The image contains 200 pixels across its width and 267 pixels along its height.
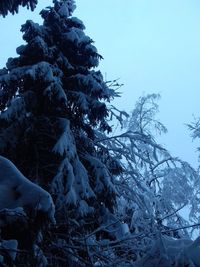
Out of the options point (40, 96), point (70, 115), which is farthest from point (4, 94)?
point (70, 115)

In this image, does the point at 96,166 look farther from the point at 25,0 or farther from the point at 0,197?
the point at 0,197

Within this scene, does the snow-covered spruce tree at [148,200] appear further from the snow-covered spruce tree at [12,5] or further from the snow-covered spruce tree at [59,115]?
the snow-covered spruce tree at [12,5]

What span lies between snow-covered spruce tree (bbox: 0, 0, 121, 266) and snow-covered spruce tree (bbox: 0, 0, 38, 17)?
253 centimetres

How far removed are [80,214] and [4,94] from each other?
12.0 ft

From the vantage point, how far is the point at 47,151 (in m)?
8.97

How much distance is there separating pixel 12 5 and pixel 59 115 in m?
3.99

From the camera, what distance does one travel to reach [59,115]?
366 inches

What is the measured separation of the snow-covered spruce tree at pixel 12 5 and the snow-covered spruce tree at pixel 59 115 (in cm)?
253

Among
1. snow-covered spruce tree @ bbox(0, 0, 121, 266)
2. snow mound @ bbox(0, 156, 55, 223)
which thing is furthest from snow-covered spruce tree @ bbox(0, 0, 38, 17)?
snow mound @ bbox(0, 156, 55, 223)

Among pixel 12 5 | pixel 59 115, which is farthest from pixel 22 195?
pixel 59 115

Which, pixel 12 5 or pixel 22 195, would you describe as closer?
pixel 22 195

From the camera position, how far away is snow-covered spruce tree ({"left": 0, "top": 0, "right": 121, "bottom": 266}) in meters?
8.08

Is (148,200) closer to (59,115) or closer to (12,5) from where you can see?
Result: (59,115)

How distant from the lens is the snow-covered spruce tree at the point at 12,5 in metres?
5.47
